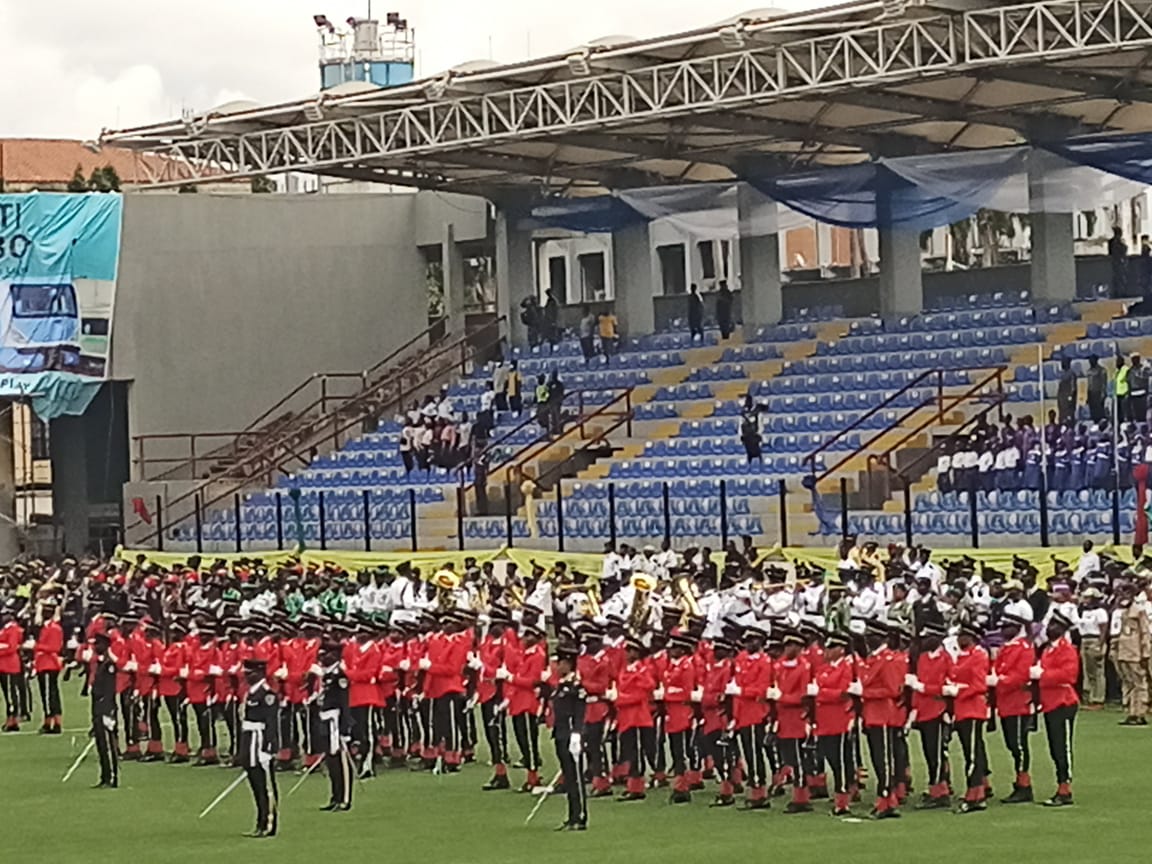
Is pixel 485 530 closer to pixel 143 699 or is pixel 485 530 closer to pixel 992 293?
pixel 992 293

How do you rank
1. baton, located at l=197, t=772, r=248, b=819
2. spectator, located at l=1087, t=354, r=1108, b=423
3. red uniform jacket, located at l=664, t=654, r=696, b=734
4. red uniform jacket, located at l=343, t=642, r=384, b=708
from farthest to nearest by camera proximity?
1. spectator, located at l=1087, t=354, r=1108, b=423
2. red uniform jacket, located at l=343, t=642, r=384, b=708
3. baton, located at l=197, t=772, r=248, b=819
4. red uniform jacket, located at l=664, t=654, r=696, b=734

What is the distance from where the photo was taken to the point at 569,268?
6047 cm

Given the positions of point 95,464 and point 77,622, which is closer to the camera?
point 77,622

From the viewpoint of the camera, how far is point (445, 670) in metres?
25.0

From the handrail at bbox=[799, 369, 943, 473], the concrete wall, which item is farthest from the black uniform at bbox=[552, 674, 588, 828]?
the concrete wall

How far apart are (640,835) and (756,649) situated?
2.08 m

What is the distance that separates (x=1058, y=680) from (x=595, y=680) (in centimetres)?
383

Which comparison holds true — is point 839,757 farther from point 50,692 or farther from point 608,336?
point 608,336

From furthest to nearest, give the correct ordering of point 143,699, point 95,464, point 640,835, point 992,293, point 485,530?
point 95,464
point 992,293
point 485,530
point 143,699
point 640,835

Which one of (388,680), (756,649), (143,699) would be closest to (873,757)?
(756,649)

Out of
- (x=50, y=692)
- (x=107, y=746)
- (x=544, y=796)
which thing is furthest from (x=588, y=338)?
(x=544, y=796)

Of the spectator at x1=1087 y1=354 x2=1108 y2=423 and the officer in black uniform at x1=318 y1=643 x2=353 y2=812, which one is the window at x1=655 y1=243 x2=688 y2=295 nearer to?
the spectator at x1=1087 y1=354 x2=1108 y2=423

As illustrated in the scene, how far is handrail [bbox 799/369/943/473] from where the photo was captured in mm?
40200

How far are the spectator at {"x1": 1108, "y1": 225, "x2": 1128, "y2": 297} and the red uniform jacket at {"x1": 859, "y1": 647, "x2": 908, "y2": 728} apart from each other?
79.0 ft
